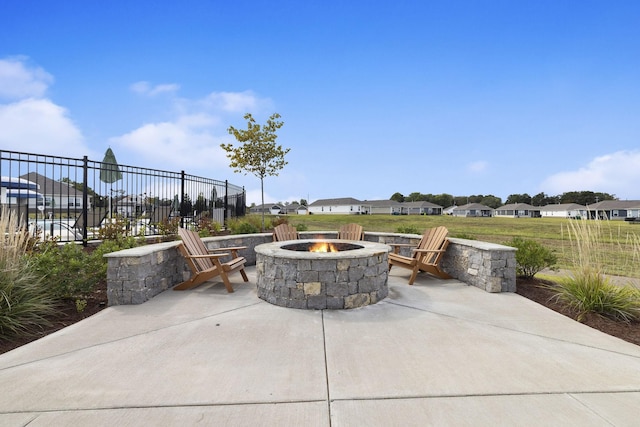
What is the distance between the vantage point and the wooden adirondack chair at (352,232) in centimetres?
743

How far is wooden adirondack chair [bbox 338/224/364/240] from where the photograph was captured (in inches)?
292

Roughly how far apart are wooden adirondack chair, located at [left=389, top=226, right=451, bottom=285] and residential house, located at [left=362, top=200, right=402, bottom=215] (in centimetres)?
6484

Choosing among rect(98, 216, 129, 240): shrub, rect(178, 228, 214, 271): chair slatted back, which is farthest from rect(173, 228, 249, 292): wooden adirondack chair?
rect(98, 216, 129, 240): shrub

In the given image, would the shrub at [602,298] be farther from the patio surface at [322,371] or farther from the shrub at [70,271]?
the shrub at [70,271]

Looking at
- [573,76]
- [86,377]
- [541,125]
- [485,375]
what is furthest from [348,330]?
[541,125]

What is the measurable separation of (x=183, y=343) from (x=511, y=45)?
54.5 ft

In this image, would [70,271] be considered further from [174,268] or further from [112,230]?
[112,230]

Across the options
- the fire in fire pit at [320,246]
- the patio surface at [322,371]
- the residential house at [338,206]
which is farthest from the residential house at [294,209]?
the patio surface at [322,371]

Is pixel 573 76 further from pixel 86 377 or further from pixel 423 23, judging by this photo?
pixel 86 377

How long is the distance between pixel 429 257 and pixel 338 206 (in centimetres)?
6530

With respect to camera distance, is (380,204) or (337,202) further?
(337,202)

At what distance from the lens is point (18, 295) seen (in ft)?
11.6

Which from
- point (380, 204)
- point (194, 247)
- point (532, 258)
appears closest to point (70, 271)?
point (194, 247)

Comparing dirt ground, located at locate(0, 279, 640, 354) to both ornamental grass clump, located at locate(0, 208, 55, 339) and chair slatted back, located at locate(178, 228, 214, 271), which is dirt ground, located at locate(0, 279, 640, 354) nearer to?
ornamental grass clump, located at locate(0, 208, 55, 339)
